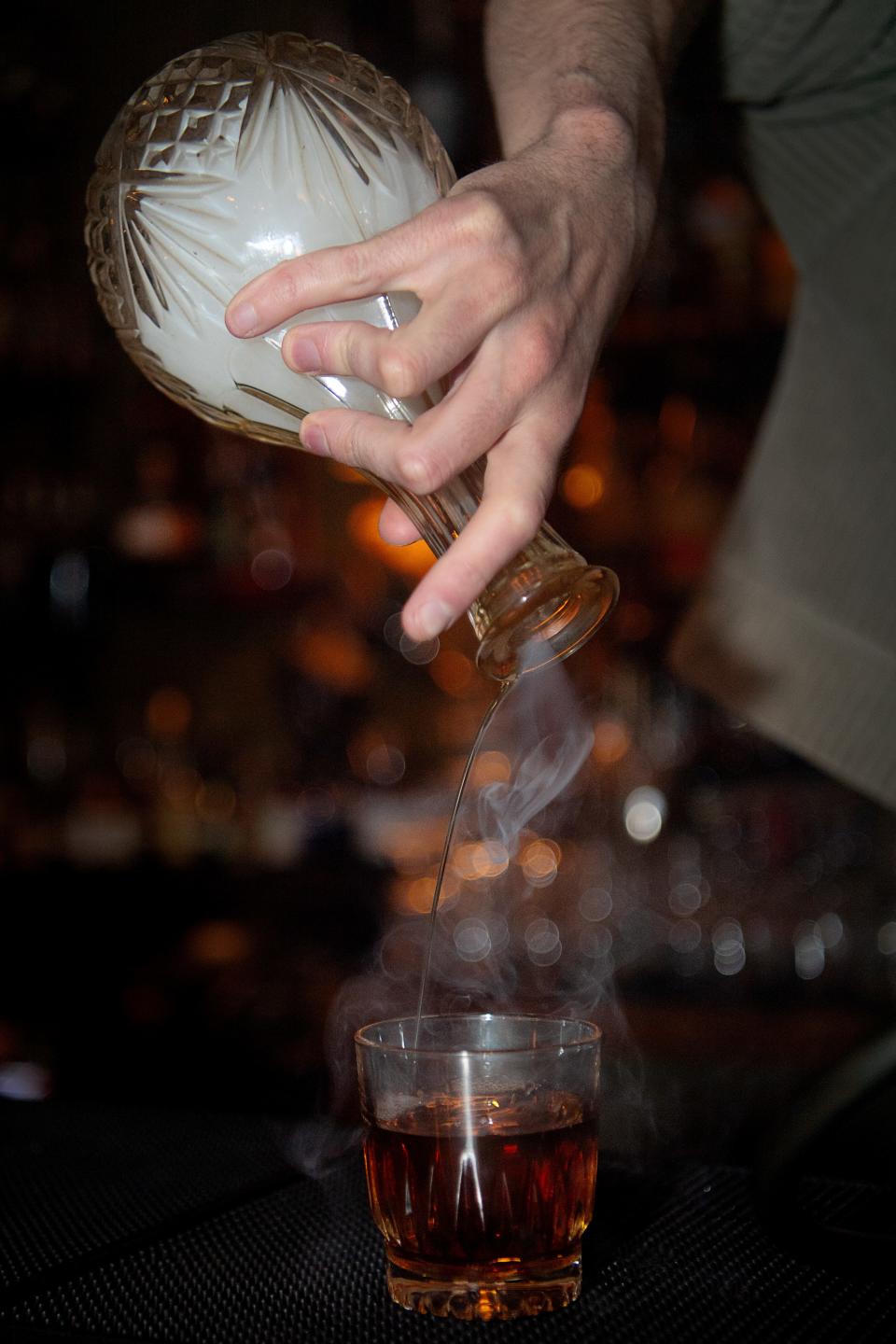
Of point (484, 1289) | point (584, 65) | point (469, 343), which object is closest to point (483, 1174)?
point (484, 1289)

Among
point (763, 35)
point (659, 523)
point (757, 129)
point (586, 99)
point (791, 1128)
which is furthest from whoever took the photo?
point (659, 523)

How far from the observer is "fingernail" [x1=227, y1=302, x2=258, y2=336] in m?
0.50

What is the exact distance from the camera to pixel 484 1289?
534 mm

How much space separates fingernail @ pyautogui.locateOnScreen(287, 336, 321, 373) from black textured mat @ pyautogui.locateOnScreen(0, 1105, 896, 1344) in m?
0.38

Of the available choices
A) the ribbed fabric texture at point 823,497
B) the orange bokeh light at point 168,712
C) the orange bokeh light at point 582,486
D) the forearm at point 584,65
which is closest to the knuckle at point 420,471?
the forearm at point 584,65

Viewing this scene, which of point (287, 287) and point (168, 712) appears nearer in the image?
point (287, 287)

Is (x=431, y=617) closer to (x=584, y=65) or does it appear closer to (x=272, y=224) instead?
(x=272, y=224)

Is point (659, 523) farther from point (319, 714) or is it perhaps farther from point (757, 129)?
point (757, 129)

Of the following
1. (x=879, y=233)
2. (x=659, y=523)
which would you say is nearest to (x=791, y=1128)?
(x=879, y=233)

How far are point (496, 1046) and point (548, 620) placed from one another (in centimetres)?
20

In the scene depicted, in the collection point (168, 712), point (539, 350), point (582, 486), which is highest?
point (539, 350)

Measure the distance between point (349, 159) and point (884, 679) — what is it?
0.69m

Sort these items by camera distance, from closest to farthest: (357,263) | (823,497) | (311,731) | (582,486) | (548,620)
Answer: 1. (357,263)
2. (548,620)
3. (823,497)
4. (582,486)
5. (311,731)

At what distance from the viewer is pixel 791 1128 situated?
0.49m
